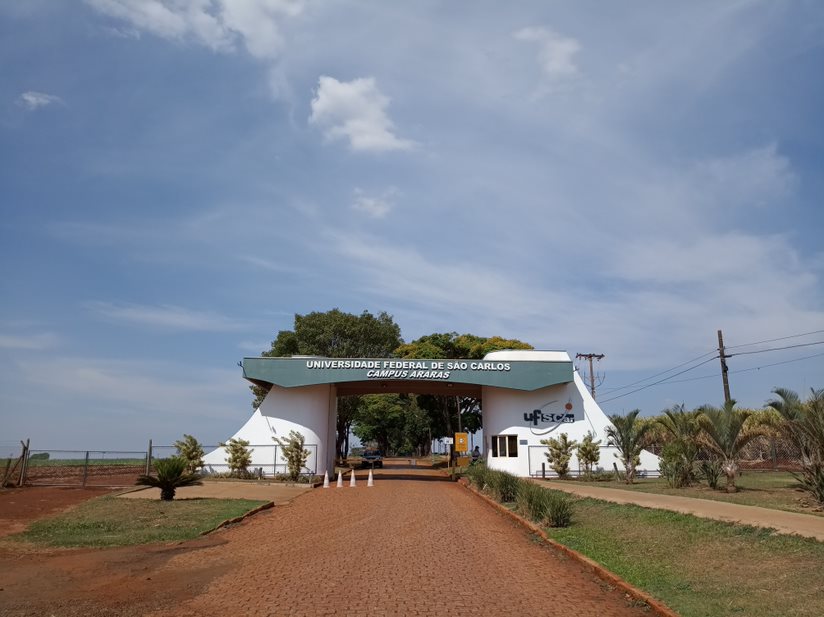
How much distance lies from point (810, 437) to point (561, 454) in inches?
720

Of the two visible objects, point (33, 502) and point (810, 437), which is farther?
point (33, 502)

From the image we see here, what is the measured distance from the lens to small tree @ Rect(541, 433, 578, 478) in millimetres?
33281

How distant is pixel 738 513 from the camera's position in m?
13.1

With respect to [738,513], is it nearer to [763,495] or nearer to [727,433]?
[763,495]

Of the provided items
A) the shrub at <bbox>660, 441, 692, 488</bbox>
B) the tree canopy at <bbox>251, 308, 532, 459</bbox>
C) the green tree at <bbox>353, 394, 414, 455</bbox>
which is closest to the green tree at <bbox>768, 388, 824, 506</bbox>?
the shrub at <bbox>660, 441, 692, 488</bbox>

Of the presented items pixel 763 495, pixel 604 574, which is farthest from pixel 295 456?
pixel 604 574

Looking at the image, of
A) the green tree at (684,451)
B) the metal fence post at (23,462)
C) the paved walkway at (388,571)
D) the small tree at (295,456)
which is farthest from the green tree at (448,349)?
the paved walkway at (388,571)

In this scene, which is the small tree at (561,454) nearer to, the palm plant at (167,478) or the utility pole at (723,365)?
the utility pole at (723,365)

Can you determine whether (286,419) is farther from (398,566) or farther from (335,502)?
(398,566)

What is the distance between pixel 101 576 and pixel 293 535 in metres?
4.67

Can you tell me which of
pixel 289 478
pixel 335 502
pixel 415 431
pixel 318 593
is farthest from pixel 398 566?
pixel 415 431

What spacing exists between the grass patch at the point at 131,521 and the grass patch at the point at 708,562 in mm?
7912

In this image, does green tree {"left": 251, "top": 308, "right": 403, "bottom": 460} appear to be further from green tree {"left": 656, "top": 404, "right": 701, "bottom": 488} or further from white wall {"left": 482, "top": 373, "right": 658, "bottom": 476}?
green tree {"left": 656, "top": 404, "right": 701, "bottom": 488}

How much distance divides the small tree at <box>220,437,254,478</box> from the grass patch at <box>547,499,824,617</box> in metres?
22.3
